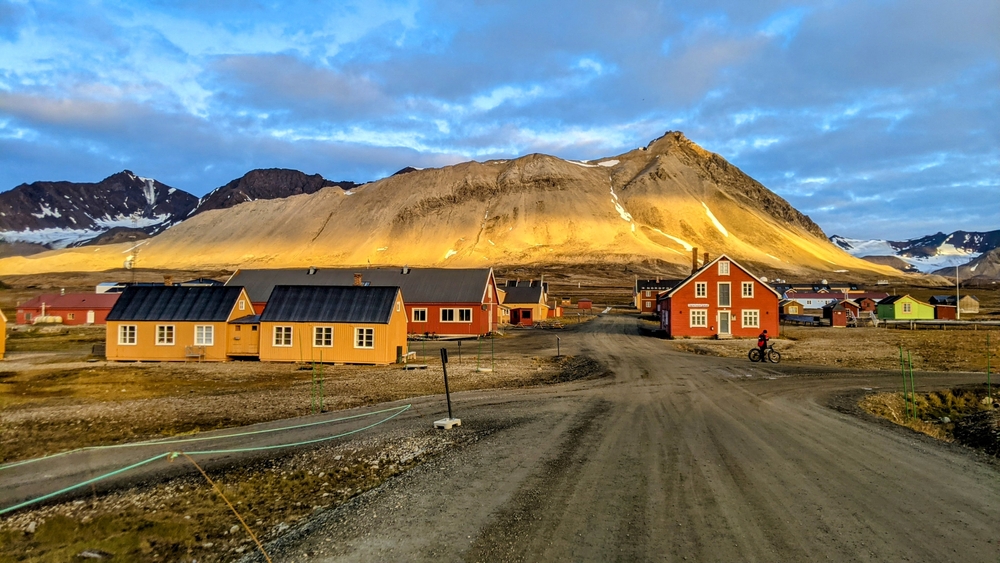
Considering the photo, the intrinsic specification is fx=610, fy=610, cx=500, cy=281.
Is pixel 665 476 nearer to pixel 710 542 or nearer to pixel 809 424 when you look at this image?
pixel 710 542

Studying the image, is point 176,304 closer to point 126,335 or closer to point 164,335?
point 164,335

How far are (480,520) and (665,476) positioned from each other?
3.98 metres

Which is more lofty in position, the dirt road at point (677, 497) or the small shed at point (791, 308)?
the small shed at point (791, 308)

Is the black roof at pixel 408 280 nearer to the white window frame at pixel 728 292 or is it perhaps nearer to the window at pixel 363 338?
the window at pixel 363 338

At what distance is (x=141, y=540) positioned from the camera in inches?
361

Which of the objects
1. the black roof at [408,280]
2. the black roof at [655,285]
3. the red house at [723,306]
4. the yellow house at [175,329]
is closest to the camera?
the yellow house at [175,329]

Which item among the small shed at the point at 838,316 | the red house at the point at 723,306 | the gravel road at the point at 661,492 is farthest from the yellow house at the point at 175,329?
the small shed at the point at 838,316

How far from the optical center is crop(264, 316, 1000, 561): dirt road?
805cm

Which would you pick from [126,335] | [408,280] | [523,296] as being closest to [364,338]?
[126,335]

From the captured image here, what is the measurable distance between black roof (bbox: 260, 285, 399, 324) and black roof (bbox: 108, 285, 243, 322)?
3568mm

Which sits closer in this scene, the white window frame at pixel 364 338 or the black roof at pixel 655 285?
the white window frame at pixel 364 338

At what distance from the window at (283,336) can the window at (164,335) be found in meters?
7.21

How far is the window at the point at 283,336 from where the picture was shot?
119 feet

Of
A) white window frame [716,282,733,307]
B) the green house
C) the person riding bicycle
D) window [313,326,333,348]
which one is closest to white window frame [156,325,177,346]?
window [313,326,333,348]
